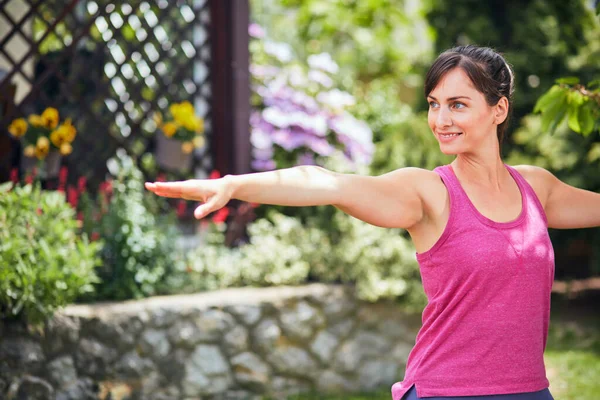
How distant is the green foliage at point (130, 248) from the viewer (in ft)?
15.5

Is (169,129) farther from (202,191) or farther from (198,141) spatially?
(202,191)

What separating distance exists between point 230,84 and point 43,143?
4.94ft

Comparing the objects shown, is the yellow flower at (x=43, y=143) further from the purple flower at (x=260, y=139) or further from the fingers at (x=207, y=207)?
the fingers at (x=207, y=207)

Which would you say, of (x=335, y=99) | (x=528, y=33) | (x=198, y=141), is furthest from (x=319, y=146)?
(x=528, y=33)

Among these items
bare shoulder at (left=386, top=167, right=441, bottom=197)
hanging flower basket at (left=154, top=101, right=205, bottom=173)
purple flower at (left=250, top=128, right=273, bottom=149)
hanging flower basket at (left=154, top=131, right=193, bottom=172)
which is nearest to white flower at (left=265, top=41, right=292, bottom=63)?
purple flower at (left=250, top=128, right=273, bottom=149)

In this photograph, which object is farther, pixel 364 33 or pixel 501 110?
pixel 364 33

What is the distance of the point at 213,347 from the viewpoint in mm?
4820

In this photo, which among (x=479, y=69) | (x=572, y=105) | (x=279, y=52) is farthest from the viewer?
(x=279, y=52)

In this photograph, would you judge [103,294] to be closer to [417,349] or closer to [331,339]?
[331,339]

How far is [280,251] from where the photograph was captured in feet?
17.5

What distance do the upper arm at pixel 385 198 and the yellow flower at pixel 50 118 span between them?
3.55 metres

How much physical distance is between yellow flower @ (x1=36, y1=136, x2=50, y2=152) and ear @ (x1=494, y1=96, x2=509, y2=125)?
11.8ft

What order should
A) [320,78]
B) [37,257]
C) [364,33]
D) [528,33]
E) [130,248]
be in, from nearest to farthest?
1. [37,257]
2. [130,248]
3. [320,78]
4. [528,33]
5. [364,33]

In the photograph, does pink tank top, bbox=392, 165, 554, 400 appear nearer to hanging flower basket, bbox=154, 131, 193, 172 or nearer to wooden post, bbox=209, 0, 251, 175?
hanging flower basket, bbox=154, 131, 193, 172
